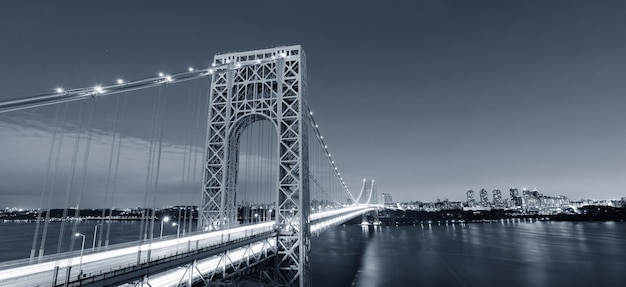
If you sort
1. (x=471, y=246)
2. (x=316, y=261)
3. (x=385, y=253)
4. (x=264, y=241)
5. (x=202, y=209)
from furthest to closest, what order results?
1. (x=471, y=246)
2. (x=385, y=253)
3. (x=316, y=261)
4. (x=202, y=209)
5. (x=264, y=241)

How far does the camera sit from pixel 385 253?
79750 mm

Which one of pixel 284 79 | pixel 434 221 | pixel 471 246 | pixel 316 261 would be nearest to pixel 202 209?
pixel 284 79

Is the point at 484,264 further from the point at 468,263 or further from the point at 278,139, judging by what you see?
the point at 278,139

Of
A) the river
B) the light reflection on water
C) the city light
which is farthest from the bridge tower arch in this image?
the light reflection on water

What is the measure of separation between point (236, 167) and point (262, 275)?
10.4 meters

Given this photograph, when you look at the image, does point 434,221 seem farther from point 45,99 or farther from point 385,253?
point 45,99

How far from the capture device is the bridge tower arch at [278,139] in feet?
93.4

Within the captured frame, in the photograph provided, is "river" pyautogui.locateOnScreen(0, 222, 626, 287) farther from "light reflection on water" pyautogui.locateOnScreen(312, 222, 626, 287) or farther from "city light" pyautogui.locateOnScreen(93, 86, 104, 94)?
"city light" pyautogui.locateOnScreen(93, 86, 104, 94)

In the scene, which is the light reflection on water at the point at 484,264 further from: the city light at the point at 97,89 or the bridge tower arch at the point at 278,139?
the city light at the point at 97,89

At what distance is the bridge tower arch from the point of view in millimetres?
28469

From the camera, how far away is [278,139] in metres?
29.9

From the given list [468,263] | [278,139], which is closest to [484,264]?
[468,263]

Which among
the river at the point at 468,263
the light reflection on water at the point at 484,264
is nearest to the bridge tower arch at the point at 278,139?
the river at the point at 468,263

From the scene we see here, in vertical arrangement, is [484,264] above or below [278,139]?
below
